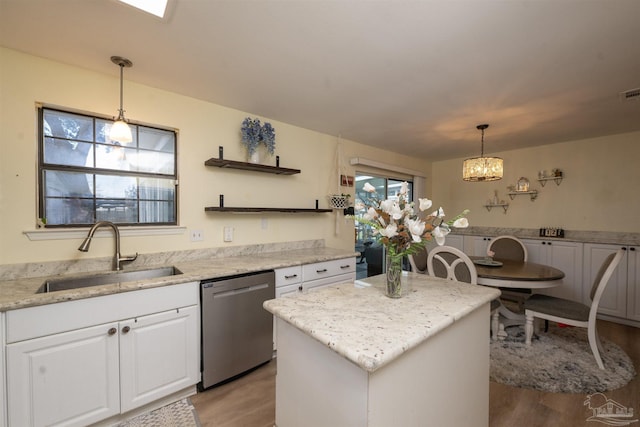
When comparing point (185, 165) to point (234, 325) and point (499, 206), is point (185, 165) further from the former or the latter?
point (499, 206)

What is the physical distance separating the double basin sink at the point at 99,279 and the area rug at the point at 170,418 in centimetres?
87

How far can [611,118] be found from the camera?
2.78 m

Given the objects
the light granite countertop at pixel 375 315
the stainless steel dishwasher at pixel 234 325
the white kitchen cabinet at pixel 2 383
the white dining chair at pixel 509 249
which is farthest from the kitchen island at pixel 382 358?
the white dining chair at pixel 509 249

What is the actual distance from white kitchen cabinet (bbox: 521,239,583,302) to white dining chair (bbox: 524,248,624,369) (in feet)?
3.72

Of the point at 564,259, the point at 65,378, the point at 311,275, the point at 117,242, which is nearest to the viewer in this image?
the point at 65,378

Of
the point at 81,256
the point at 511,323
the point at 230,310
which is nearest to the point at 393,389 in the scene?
the point at 230,310

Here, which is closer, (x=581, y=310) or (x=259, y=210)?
(x=581, y=310)

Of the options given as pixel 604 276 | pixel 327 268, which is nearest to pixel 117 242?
pixel 327 268

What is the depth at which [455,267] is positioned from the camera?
2.52m

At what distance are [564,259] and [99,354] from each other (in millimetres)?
4782

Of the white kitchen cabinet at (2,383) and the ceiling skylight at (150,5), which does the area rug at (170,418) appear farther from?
the ceiling skylight at (150,5)

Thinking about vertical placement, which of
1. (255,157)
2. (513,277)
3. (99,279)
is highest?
(255,157)

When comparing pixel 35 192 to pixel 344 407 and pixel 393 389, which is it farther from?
pixel 393 389

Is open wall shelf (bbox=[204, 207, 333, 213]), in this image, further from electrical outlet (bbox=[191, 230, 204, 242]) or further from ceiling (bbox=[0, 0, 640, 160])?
ceiling (bbox=[0, 0, 640, 160])
